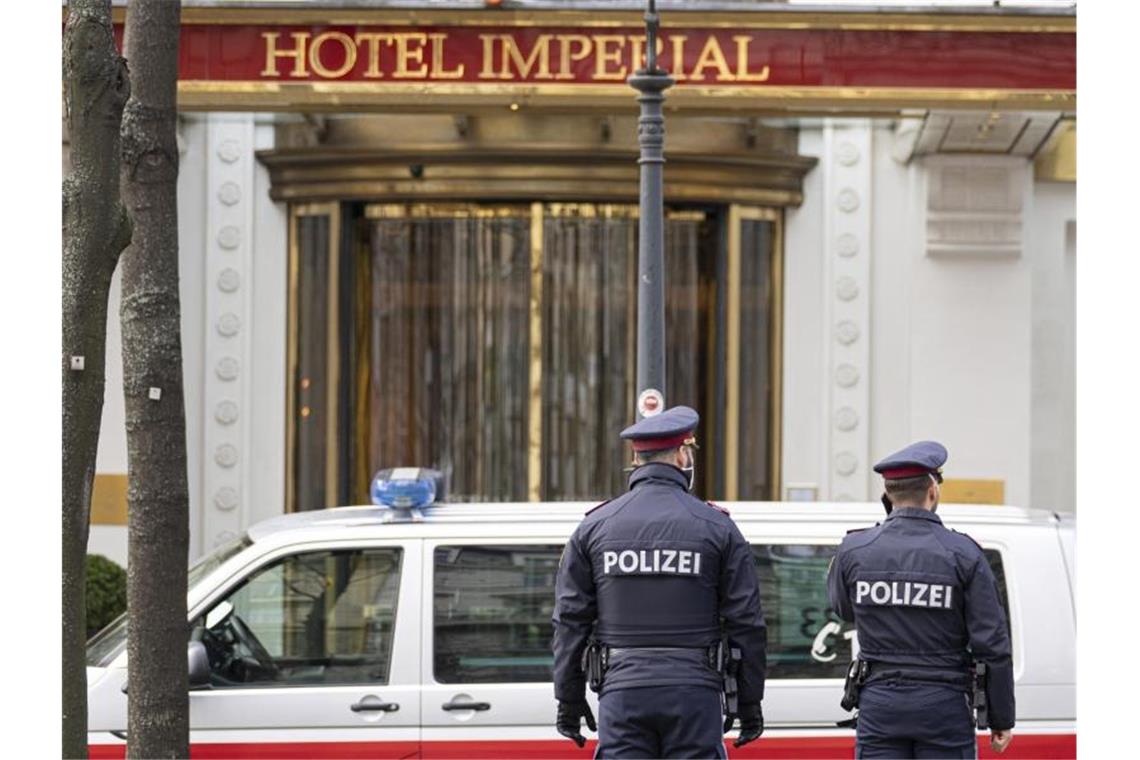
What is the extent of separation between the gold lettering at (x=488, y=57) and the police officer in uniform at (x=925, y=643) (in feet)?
23.0

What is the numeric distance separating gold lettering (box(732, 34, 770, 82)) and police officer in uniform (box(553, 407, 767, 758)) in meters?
7.05

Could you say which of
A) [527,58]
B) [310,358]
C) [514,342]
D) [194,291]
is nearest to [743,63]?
[527,58]

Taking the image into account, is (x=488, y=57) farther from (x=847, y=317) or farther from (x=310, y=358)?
A: (x=847, y=317)

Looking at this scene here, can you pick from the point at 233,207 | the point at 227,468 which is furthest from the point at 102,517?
the point at 233,207

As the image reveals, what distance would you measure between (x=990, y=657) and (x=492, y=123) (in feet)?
30.6

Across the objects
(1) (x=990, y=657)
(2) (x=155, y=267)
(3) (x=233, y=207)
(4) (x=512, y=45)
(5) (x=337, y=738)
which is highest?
(4) (x=512, y=45)

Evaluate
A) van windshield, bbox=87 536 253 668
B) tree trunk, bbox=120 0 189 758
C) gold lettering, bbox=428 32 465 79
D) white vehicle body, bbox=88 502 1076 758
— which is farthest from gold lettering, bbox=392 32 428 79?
white vehicle body, bbox=88 502 1076 758

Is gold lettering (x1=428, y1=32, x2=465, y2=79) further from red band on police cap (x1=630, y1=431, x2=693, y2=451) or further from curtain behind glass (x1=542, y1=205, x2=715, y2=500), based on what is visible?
red band on police cap (x1=630, y1=431, x2=693, y2=451)

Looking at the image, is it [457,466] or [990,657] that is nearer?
[990,657]

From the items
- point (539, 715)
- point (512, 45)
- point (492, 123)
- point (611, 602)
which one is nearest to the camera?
point (611, 602)

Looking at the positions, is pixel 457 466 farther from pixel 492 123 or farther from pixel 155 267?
pixel 155 267

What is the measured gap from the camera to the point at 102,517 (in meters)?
14.8

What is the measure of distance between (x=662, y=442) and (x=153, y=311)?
2.44m

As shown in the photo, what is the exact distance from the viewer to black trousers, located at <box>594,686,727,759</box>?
19.4 feet
